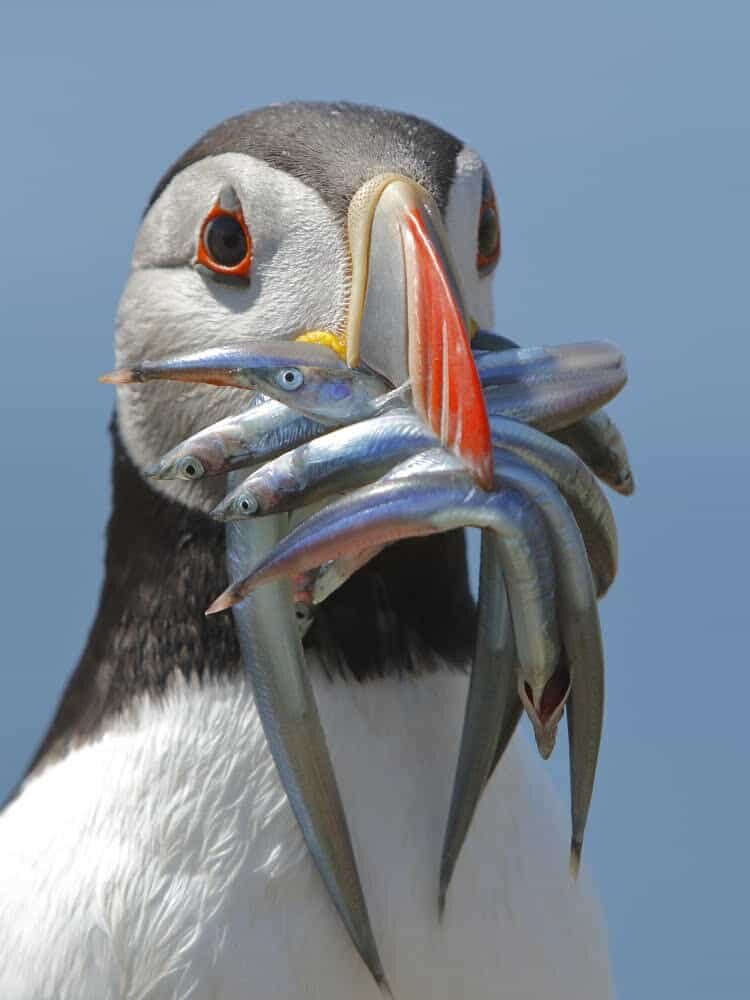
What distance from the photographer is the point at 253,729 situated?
12.8 feet

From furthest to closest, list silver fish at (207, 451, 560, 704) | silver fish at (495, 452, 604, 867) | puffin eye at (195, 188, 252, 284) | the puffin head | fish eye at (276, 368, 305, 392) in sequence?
→ puffin eye at (195, 188, 252, 284) < the puffin head < fish eye at (276, 368, 305, 392) < silver fish at (495, 452, 604, 867) < silver fish at (207, 451, 560, 704)

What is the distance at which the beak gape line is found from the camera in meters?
Result: 3.25

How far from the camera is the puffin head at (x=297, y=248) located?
11.8 ft

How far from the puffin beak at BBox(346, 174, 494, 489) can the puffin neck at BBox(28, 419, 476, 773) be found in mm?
549

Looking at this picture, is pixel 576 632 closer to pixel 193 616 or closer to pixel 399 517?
pixel 399 517

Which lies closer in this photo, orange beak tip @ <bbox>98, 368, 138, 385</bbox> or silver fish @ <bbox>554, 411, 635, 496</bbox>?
orange beak tip @ <bbox>98, 368, 138, 385</bbox>

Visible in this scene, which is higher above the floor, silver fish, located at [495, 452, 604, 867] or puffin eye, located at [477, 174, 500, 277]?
puffin eye, located at [477, 174, 500, 277]

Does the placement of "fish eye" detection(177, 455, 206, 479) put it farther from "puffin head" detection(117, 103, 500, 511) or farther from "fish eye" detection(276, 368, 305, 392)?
"puffin head" detection(117, 103, 500, 511)

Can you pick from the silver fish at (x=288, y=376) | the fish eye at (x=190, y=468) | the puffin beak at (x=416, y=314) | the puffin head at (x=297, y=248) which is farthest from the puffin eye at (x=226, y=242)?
the fish eye at (x=190, y=468)

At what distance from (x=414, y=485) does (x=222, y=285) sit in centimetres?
85

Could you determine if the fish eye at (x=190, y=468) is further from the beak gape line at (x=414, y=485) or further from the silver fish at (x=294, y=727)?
the silver fish at (x=294, y=727)

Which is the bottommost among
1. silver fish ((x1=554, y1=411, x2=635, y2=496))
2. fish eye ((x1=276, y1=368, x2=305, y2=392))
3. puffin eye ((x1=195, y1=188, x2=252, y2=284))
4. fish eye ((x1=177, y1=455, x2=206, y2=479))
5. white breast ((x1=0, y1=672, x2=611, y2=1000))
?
white breast ((x1=0, y1=672, x2=611, y2=1000))

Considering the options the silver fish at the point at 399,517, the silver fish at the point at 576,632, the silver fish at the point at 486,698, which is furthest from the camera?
the silver fish at the point at 486,698

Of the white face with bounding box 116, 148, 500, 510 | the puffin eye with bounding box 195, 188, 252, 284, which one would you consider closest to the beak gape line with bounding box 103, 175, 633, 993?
the white face with bounding box 116, 148, 500, 510
